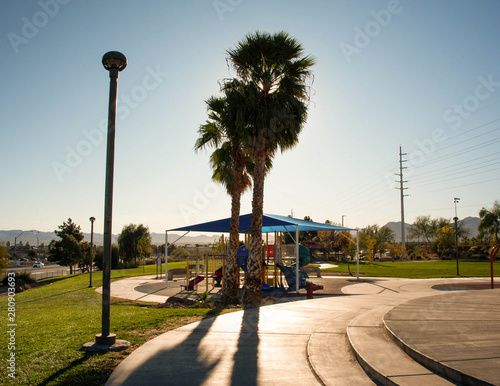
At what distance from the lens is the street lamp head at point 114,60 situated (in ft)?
22.0

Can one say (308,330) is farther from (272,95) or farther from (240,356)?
(272,95)

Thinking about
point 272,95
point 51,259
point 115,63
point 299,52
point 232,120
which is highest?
point 299,52

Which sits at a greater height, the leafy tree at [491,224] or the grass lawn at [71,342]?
the leafy tree at [491,224]

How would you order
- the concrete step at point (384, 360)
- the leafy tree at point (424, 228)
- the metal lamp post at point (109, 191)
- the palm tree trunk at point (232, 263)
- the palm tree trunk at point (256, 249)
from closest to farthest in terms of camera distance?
the concrete step at point (384, 360), the metal lamp post at point (109, 191), the palm tree trunk at point (256, 249), the palm tree trunk at point (232, 263), the leafy tree at point (424, 228)

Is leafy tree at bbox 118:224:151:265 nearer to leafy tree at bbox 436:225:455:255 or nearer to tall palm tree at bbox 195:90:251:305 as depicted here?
tall palm tree at bbox 195:90:251:305

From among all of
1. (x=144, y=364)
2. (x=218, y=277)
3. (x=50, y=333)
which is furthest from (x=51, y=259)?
(x=144, y=364)

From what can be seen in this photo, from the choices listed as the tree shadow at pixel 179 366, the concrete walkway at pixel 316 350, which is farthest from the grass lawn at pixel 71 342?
the tree shadow at pixel 179 366

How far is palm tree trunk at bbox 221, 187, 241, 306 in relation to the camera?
14461mm

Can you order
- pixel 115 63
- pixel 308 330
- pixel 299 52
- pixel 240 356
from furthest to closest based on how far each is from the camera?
pixel 299 52, pixel 308 330, pixel 115 63, pixel 240 356

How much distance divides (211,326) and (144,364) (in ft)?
8.93

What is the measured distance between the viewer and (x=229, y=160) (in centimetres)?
1631

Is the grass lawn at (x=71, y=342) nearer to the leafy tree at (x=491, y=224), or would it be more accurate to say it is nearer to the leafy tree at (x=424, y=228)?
the leafy tree at (x=491, y=224)

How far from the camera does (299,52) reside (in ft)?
46.3

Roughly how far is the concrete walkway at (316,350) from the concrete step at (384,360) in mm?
11
